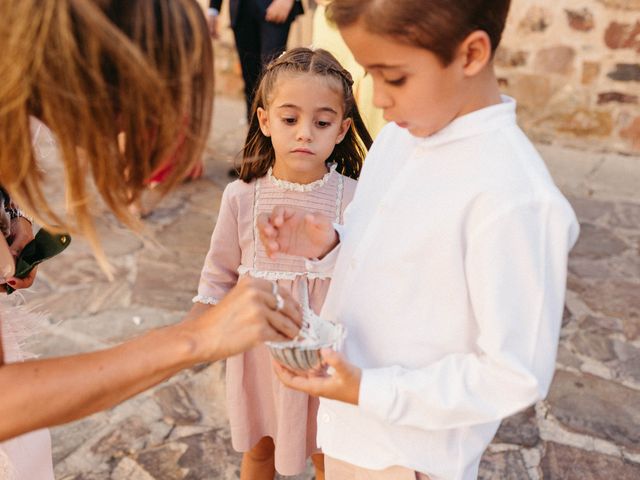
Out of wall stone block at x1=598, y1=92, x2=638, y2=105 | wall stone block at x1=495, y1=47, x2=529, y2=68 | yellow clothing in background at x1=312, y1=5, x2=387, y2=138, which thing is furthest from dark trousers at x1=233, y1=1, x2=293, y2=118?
wall stone block at x1=598, y1=92, x2=638, y2=105

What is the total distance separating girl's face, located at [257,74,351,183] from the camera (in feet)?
5.84

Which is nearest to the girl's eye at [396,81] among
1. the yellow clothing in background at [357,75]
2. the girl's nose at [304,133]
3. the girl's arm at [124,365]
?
the girl's arm at [124,365]

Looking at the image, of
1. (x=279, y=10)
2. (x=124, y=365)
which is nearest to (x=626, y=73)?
(x=279, y=10)

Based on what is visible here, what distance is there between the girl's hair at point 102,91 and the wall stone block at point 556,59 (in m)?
4.93

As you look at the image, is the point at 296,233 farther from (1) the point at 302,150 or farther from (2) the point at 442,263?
(2) the point at 442,263

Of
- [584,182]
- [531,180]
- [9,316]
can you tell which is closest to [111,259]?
[9,316]

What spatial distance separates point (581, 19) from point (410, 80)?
475 cm

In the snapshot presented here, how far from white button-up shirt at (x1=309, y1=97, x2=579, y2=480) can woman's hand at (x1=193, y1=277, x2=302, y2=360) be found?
19cm

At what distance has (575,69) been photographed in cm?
534

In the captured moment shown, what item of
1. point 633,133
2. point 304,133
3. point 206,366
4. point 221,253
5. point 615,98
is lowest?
point 206,366

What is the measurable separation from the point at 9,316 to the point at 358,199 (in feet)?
2.81

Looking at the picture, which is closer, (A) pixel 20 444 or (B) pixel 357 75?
(A) pixel 20 444

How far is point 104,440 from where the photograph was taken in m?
2.39

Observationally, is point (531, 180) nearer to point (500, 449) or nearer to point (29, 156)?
point (29, 156)
